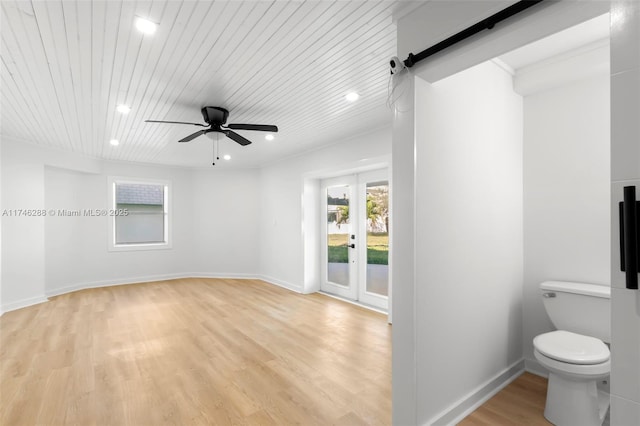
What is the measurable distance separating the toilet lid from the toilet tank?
13 centimetres

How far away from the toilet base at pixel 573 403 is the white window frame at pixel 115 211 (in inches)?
275

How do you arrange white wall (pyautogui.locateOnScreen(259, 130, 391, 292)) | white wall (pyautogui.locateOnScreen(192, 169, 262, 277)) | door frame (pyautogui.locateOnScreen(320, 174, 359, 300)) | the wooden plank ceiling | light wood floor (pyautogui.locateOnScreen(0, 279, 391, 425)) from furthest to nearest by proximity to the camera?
white wall (pyautogui.locateOnScreen(192, 169, 262, 277)) < door frame (pyautogui.locateOnScreen(320, 174, 359, 300)) < white wall (pyautogui.locateOnScreen(259, 130, 391, 292)) < light wood floor (pyautogui.locateOnScreen(0, 279, 391, 425)) < the wooden plank ceiling

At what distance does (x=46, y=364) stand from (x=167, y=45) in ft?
10.3

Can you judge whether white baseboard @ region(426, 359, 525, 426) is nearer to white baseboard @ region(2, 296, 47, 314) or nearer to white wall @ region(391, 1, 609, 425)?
white wall @ region(391, 1, 609, 425)

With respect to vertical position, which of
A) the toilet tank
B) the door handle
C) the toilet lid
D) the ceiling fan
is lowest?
the toilet lid

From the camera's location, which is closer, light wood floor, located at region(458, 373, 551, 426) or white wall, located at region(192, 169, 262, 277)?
light wood floor, located at region(458, 373, 551, 426)

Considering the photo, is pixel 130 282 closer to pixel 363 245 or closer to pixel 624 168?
pixel 363 245

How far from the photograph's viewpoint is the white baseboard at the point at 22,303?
14.6 ft

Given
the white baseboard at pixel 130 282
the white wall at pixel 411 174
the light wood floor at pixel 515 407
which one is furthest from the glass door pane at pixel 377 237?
the white wall at pixel 411 174

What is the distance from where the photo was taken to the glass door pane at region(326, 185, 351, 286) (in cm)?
520

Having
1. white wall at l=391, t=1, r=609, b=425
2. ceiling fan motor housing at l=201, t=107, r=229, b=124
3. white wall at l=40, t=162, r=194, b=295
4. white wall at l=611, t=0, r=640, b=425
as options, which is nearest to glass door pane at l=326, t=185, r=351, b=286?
ceiling fan motor housing at l=201, t=107, r=229, b=124

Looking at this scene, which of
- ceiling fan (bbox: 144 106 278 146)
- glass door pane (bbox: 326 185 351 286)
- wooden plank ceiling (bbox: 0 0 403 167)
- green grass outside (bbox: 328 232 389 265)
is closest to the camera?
wooden plank ceiling (bbox: 0 0 403 167)

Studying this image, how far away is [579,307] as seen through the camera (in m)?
2.31

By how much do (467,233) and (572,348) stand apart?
39.7 inches
